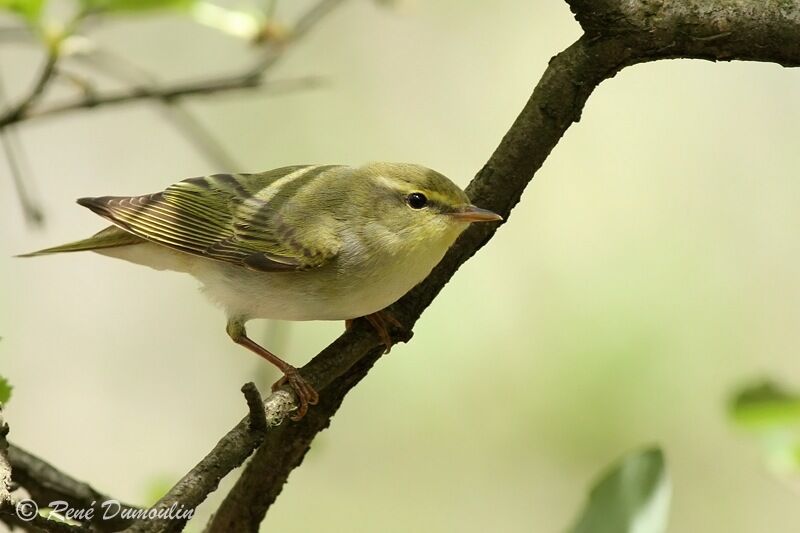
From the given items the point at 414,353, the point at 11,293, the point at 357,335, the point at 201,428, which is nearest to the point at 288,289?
the point at 357,335

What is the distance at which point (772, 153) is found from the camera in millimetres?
5734

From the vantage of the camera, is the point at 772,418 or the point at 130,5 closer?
the point at 772,418

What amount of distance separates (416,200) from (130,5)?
101 cm

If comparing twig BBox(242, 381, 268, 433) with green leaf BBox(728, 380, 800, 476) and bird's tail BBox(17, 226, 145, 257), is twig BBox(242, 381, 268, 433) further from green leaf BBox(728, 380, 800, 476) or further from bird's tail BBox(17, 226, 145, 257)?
bird's tail BBox(17, 226, 145, 257)

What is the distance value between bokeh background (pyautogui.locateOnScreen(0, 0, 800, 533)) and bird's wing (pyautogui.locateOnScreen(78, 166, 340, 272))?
218cm

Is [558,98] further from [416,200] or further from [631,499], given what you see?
[631,499]

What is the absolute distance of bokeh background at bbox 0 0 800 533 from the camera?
5.48m

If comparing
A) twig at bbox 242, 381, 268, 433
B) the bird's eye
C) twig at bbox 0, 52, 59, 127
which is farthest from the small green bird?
twig at bbox 242, 381, 268, 433

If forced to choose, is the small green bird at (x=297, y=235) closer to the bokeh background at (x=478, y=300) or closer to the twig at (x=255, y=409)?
the twig at (x=255, y=409)

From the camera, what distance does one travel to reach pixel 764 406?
6.63ft

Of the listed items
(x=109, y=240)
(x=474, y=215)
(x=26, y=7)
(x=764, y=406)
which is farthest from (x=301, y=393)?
(x=109, y=240)

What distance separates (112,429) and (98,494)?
3.59 meters

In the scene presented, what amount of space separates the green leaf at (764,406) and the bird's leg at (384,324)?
880 millimetres

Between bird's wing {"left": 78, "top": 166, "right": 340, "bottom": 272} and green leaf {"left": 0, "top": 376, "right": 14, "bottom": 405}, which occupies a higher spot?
bird's wing {"left": 78, "top": 166, "right": 340, "bottom": 272}
